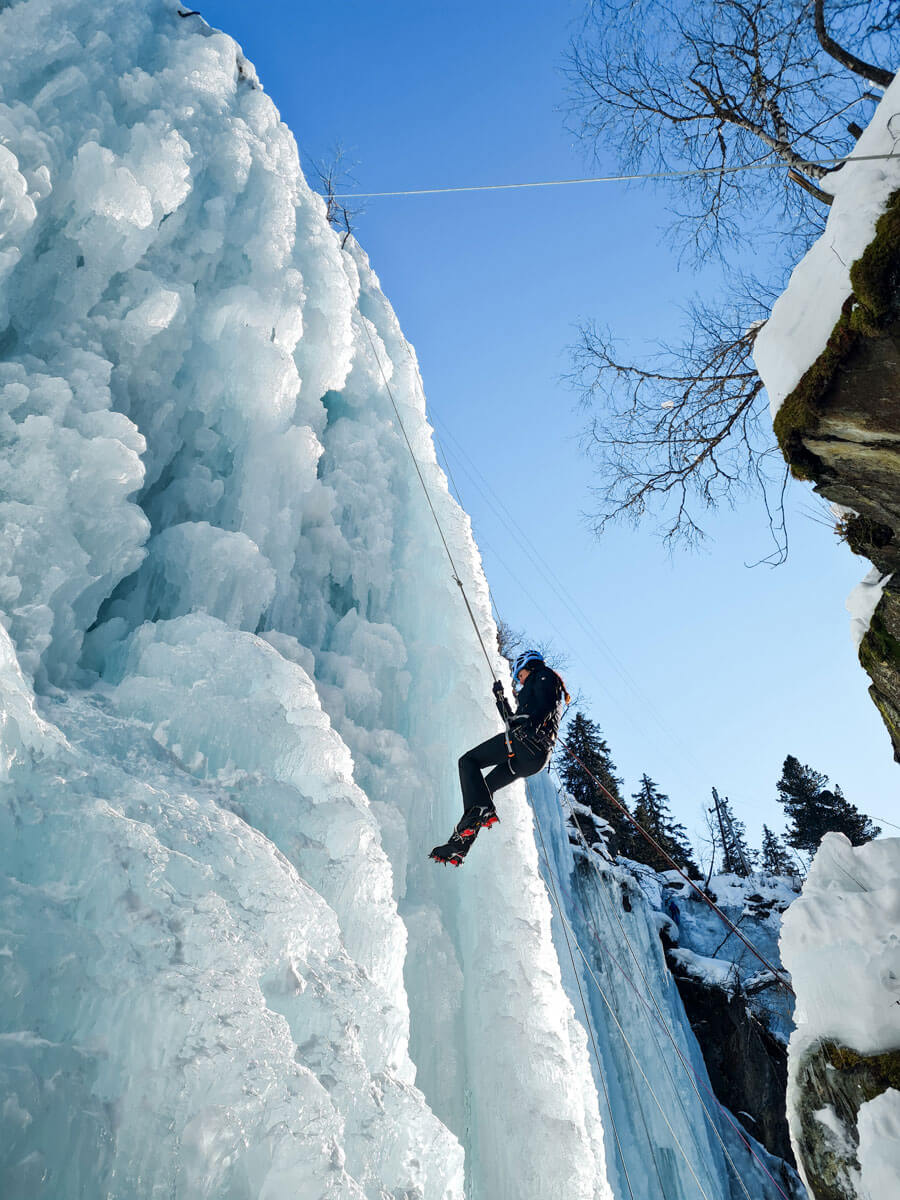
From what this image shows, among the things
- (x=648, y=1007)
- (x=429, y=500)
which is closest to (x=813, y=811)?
(x=648, y=1007)

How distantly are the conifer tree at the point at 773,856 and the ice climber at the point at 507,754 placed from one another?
2259cm

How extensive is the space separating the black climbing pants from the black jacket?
2.2 inches

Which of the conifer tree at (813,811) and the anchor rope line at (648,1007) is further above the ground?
the conifer tree at (813,811)

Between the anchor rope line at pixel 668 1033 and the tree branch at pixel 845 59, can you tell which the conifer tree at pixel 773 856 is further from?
the tree branch at pixel 845 59

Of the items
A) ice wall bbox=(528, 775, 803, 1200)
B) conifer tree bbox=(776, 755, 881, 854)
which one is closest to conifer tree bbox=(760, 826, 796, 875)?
conifer tree bbox=(776, 755, 881, 854)

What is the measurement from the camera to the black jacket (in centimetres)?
386

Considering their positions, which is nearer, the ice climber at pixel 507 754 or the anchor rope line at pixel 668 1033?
the ice climber at pixel 507 754

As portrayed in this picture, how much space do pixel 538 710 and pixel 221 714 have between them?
1771 mm

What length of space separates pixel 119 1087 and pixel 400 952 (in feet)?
4.89

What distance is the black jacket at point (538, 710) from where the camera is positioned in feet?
12.7

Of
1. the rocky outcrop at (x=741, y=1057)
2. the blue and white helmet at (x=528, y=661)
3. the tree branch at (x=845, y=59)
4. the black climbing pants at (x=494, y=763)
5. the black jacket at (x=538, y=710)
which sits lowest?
the rocky outcrop at (x=741, y=1057)

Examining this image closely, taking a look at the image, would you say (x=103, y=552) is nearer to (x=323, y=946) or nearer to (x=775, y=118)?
(x=323, y=946)

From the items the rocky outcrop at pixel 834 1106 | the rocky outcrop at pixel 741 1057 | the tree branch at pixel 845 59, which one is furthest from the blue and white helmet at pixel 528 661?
the rocky outcrop at pixel 741 1057

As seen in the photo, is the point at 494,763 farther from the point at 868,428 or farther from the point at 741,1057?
the point at 741,1057
